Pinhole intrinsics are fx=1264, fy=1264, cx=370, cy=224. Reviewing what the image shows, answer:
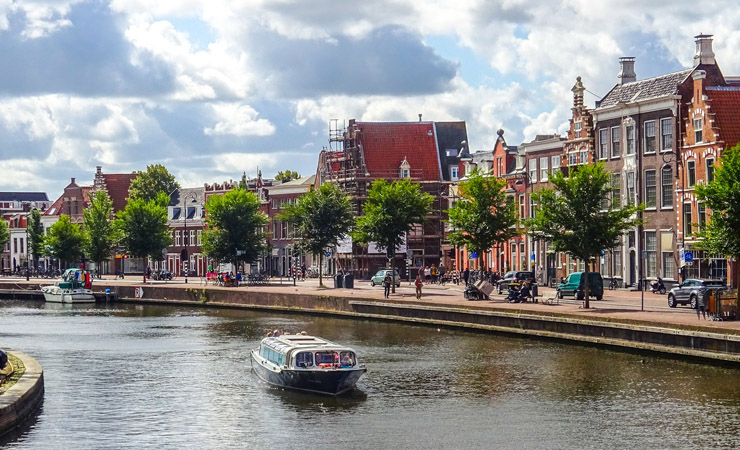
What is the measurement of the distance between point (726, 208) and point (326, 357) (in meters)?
22.9

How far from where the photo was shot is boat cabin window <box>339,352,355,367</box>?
5303cm

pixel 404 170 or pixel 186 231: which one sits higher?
pixel 404 170

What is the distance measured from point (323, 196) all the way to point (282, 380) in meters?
62.9

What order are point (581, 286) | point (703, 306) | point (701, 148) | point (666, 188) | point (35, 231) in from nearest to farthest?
point (703, 306), point (581, 286), point (701, 148), point (666, 188), point (35, 231)

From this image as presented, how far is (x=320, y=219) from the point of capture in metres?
116

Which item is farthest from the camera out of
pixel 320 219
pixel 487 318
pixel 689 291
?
pixel 320 219

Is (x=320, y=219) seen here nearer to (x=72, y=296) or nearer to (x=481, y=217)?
(x=481, y=217)

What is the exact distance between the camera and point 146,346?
74875 millimetres

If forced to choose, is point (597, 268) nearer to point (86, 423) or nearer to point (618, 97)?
point (618, 97)

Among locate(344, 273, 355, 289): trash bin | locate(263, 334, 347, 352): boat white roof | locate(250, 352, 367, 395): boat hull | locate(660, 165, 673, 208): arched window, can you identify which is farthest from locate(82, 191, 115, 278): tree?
locate(250, 352, 367, 395): boat hull

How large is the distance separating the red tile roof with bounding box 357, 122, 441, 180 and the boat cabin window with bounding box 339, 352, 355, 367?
90.2 m

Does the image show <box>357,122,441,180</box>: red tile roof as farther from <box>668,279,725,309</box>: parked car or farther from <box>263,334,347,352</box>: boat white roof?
<box>263,334,347,352</box>: boat white roof

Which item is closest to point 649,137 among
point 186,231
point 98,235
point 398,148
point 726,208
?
point 726,208

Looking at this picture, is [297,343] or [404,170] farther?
[404,170]
